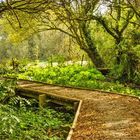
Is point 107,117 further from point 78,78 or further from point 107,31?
point 107,31

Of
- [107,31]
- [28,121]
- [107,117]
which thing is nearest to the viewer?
[107,117]

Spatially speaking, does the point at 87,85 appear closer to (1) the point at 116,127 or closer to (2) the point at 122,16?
(2) the point at 122,16

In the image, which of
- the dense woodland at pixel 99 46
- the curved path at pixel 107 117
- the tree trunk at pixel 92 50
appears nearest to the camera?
the curved path at pixel 107 117

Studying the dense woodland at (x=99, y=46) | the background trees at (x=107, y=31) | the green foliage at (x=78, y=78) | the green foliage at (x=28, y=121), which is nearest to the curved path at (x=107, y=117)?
the green foliage at (x=28, y=121)

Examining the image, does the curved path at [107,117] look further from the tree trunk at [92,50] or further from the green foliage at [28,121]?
the tree trunk at [92,50]

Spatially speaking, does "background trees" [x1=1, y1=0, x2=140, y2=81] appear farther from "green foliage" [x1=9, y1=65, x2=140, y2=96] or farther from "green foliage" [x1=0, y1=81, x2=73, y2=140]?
"green foliage" [x1=0, y1=81, x2=73, y2=140]

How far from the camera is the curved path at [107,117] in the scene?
791 cm

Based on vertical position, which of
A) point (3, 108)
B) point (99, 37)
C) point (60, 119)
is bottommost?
point (60, 119)

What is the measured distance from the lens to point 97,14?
20.3m

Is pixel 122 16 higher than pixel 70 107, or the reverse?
pixel 122 16

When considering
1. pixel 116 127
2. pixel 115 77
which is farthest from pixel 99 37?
pixel 116 127

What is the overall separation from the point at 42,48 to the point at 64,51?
16.5 meters

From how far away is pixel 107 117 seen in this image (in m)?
9.67

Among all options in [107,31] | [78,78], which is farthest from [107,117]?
[107,31]
